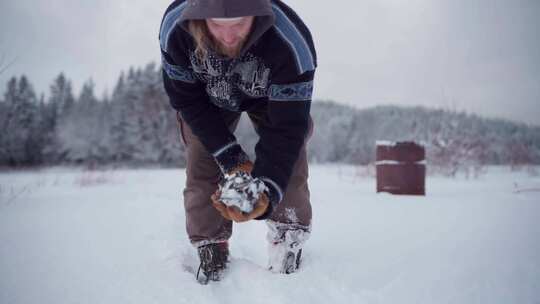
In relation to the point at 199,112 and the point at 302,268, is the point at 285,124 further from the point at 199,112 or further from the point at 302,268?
the point at 302,268

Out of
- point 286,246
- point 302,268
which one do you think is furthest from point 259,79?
point 302,268

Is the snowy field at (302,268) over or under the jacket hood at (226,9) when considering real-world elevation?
under

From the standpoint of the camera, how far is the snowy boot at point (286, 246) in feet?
4.79

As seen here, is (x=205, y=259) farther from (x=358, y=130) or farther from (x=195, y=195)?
(x=358, y=130)

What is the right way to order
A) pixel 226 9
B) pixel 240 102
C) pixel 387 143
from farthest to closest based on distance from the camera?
1. pixel 387 143
2. pixel 240 102
3. pixel 226 9

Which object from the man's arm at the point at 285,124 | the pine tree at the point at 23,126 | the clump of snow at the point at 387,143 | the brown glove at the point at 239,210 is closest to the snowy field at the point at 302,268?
the brown glove at the point at 239,210

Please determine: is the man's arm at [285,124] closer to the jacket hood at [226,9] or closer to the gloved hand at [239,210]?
the gloved hand at [239,210]

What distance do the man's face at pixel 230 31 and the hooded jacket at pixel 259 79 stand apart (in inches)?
1.4

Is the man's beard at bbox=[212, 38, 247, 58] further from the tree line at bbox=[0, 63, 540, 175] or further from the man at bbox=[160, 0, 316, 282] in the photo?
the tree line at bbox=[0, 63, 540, 175]

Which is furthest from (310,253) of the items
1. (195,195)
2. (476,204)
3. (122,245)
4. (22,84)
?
(22,84)

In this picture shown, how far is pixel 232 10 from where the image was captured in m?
1.04

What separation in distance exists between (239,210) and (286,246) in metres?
0.51

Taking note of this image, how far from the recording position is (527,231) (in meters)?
1.93

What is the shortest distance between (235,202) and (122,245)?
105 cm
